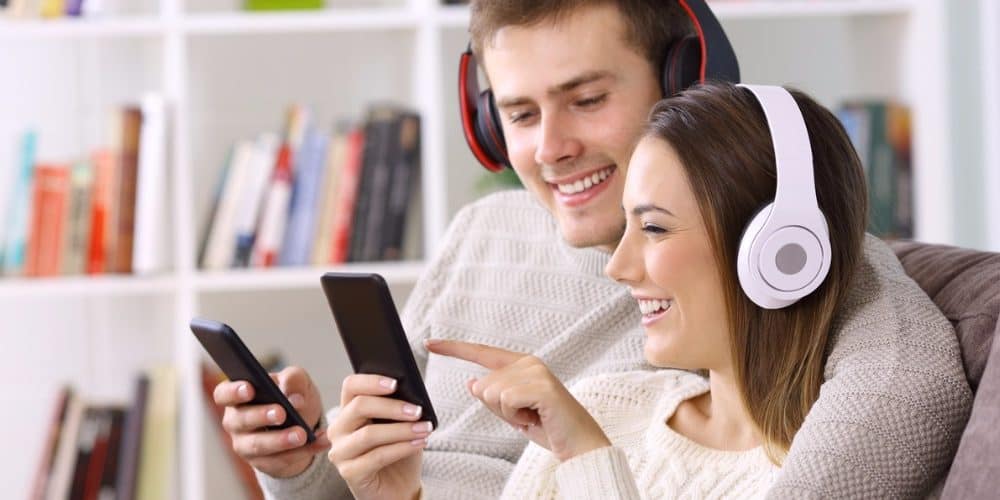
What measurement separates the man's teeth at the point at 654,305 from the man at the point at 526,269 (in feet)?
0.60

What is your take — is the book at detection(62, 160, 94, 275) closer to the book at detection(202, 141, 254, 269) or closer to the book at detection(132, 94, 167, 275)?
the book at detection(132, 94, 167, 275)

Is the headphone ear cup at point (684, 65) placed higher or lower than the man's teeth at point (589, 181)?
higher

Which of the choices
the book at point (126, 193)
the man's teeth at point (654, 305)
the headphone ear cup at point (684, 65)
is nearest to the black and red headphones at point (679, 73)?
Result: the headphone ear cup at point (684, 65)

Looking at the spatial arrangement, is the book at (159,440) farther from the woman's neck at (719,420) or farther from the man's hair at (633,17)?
the woman's neck at (719,420)

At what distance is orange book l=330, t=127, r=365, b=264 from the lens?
2.62m

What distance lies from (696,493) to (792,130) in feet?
1.24

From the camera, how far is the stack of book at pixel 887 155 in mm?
2732

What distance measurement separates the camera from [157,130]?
2564 mm

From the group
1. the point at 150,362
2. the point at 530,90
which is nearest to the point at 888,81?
the point at 530,90

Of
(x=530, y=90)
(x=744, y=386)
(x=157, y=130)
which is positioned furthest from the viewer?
(x=157, y=130)

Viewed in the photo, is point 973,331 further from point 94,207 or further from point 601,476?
point 94,207

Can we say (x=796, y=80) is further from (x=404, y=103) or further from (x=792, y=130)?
(x=792, y=130)

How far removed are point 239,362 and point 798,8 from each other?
67.5 inches

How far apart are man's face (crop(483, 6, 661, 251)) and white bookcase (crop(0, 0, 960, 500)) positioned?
3.21 feet
